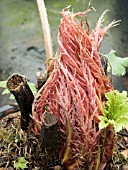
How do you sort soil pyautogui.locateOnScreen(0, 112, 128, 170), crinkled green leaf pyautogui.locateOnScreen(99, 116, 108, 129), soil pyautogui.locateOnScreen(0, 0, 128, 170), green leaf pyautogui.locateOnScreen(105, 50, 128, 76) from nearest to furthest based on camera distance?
1. crinkled green leaf pyautogui.locateOnScreen(99, 116, 108, 129)
2. soil pyautogui.locateOnScreen(0, 112, 128, 170)
3. green leaf pyautogui.locateOnScreen(105, 50, 128, 76)
4. soil pyautogui.locateOnScreen(0, 0, 128, 170)

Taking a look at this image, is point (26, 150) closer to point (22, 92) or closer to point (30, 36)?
point (22, 92)

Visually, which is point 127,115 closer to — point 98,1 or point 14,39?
point 14,39

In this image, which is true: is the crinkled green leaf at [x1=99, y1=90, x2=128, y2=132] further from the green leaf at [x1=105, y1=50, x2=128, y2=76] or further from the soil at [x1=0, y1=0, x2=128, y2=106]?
the soil at [x1=0, y1=0, x2=128, y2=106]

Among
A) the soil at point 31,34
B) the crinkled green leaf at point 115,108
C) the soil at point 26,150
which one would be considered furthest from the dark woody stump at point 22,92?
the soil at point 31,34

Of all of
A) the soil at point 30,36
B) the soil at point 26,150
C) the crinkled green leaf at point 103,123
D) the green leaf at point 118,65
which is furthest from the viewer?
the soil at point 30,36

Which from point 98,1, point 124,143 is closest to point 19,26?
point 98,1

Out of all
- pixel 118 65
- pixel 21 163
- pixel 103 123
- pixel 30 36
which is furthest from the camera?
pixel 30 36

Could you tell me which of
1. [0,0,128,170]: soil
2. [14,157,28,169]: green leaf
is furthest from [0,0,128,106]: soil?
[14,157,28,169]: green leaf

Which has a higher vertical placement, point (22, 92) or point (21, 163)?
point (22, 92)

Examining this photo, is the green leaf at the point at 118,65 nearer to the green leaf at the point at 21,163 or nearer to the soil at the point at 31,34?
the green leaf at the point at 21,163

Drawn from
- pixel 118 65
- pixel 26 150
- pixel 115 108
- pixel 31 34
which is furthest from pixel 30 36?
pixel 115 108

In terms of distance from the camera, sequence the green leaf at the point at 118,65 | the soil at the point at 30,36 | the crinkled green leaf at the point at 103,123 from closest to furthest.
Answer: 1. the crinkled green leaf at the point at 103,123
2. the green leaf at the point at 118,65
3. the soil at the point at 30,36
